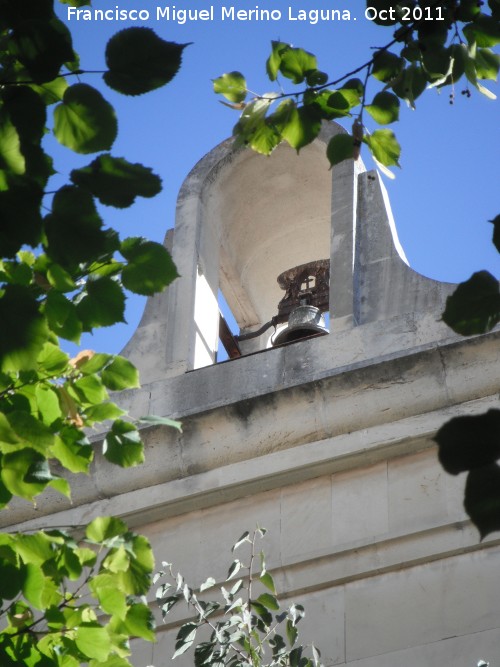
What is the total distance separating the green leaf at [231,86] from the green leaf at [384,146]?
445mm

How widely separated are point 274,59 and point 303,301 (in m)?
5.48

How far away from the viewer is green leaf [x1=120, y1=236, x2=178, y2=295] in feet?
15.9

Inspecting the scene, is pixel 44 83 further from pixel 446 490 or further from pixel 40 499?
pixel 40 499

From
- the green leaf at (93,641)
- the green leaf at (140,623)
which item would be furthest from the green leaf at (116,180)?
the green leaf at (140,623)

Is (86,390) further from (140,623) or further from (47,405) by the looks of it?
(140,623)

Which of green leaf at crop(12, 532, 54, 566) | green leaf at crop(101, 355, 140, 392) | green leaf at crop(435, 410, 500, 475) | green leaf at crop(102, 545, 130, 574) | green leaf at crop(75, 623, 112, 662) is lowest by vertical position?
green leaf at crop(75, 623, 112, 662)

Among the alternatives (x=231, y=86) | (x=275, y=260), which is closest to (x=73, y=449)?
(x=231, y=86)

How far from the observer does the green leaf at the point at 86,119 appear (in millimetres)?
4082

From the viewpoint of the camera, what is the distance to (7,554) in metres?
4.94

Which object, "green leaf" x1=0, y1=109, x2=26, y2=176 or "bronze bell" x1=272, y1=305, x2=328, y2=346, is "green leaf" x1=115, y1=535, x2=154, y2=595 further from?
"bronze bell" x1=272, y1=305, x2=328, y2=346

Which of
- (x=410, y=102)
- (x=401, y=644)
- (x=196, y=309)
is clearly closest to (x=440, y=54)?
(x=410, y=102)

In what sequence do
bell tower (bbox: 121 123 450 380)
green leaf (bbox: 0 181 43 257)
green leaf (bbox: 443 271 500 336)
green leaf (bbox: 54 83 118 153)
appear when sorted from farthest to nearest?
bell tower (bbox: 121 123 450 380) → green leaf (bbox: 54 83 118 153) → green leaf (bbox: 0 181 43 257) → green leaf (bbox: 443 271 500 336)

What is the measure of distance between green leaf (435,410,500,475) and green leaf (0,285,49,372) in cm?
122

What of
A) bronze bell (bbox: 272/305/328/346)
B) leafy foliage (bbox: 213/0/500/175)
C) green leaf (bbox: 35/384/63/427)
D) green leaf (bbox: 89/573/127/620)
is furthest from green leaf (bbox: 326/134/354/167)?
bronze bell (bbox: 272/305/328/346)
